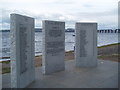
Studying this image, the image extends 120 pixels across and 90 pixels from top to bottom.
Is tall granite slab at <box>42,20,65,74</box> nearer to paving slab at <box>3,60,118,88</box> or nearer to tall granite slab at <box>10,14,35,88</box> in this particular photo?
paving slab at <box>3,60,118,88</box>

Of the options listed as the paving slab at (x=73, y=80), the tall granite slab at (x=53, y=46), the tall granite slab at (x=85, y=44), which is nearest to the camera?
the paving slab at (x=73, y=80)

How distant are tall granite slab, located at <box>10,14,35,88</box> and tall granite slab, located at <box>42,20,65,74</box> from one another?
1.35 meters

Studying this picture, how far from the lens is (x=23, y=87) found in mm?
7059

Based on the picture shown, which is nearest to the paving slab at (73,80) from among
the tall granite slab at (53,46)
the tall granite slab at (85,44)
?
the tall granite slab at (53,46)

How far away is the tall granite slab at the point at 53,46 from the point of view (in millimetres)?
9445

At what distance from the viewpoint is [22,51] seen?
707 centimetres

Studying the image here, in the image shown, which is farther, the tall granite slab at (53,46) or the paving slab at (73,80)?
the tall granite slab at (53,46)

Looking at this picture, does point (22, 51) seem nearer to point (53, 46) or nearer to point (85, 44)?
point (53, 46)

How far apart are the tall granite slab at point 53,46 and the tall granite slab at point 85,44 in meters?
1.59

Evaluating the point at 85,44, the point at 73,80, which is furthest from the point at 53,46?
the point at 85,44

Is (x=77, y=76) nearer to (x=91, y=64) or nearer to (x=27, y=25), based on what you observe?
(x=91, y=64)

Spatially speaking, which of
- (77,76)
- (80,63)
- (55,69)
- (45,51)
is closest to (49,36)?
(45,51)

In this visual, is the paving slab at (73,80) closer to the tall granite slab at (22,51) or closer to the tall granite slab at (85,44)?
the tall granite slab at (22,51)

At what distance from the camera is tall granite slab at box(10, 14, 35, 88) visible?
21.3ft
